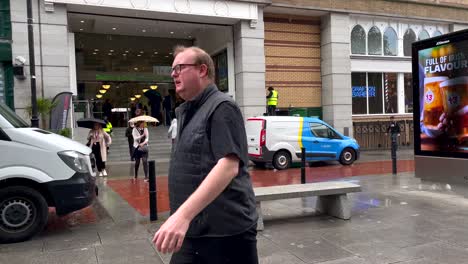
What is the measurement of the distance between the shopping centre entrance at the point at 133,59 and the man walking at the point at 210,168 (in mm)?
17558

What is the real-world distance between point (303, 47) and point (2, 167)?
17.9 metres

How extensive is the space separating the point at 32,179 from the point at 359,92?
1979 cm

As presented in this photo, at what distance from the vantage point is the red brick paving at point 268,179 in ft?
27.1

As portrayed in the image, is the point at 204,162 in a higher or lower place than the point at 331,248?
higher

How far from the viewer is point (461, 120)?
798 centimetres

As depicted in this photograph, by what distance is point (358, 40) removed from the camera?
2208cm

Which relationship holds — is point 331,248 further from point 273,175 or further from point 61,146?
point 273,175

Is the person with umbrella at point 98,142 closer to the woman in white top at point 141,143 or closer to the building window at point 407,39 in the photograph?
the woman in white top at point 141,143

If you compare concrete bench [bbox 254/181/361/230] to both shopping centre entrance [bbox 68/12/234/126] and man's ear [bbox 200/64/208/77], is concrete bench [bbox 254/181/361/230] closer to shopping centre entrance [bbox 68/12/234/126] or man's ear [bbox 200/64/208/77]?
man's ear [bbox 200/64/208/77]

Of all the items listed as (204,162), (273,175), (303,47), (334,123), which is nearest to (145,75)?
(303,47)

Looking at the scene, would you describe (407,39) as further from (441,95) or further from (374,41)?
(441,95)

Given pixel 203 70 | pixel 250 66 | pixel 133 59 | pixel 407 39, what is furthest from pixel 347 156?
pixel 133 59

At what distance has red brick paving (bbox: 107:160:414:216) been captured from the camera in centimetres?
826

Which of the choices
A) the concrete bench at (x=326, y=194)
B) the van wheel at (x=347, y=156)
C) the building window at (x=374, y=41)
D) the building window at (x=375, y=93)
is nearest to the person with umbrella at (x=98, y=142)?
the concrete bench at (x=326, y=194)
